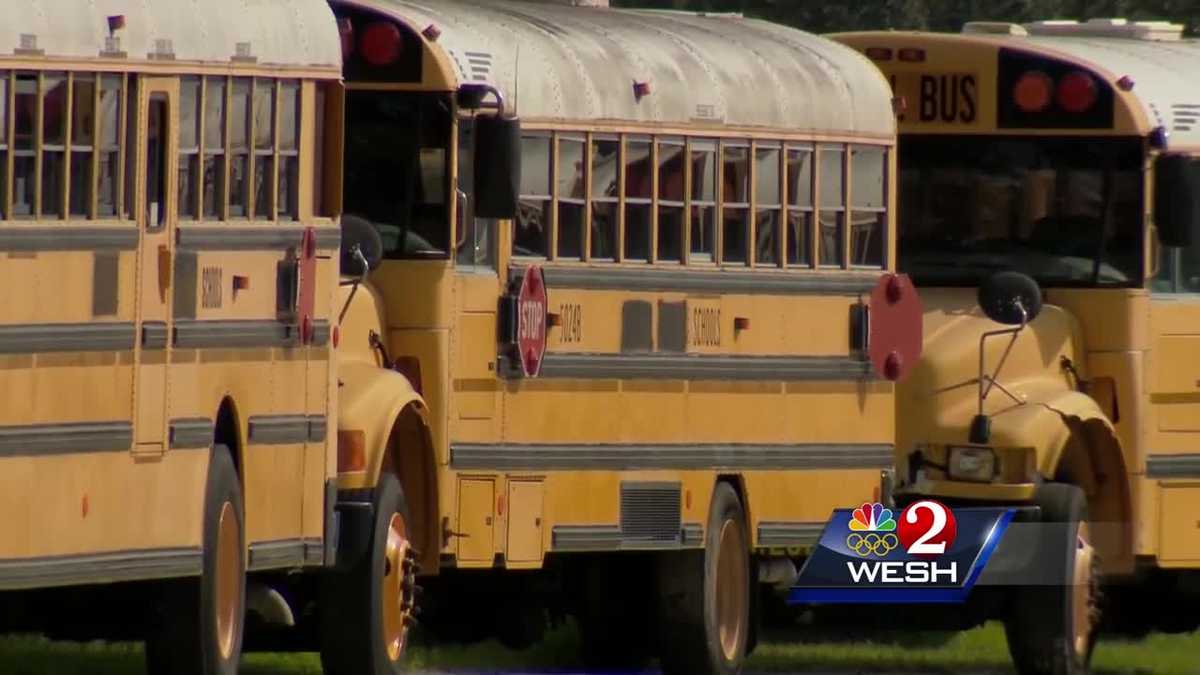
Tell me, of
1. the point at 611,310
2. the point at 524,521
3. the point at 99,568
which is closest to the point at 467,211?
the point at 611,310

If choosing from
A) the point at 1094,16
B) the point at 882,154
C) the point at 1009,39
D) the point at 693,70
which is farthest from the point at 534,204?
the point at 1094,16

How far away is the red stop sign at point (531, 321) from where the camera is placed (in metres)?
15.0

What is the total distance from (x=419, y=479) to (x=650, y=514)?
1.62 meters

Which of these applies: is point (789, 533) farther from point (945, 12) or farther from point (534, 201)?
point (945, 12)

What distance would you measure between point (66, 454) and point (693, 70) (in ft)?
17.8

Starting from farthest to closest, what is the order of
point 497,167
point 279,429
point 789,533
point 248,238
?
point 789,533
point 497,167
point 279,429
point 248,238

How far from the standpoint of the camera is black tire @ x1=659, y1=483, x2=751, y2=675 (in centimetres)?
1621

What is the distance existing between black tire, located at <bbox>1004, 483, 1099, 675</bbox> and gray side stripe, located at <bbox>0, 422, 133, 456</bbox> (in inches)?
243

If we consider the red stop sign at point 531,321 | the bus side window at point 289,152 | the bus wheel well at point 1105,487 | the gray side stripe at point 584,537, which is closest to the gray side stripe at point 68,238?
the bus side window at point 289,152

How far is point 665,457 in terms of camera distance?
1594 centimetres

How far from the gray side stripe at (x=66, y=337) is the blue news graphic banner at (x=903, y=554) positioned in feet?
18.8

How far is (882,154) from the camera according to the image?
1733 centimetres

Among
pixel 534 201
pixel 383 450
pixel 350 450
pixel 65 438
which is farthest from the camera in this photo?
pixel 534 201

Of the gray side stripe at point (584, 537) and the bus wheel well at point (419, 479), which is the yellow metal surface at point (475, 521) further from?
the gray side stripe at point (584, 537)
